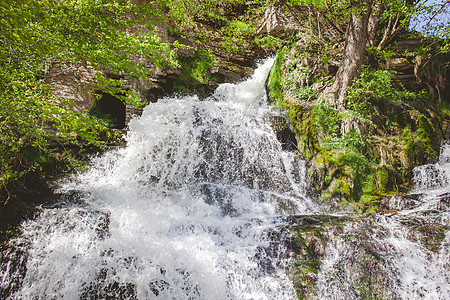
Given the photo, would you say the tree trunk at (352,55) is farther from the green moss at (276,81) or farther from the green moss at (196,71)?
the green moss at (196,71)

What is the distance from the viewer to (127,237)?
3840 mm

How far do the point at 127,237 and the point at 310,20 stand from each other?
346 inches

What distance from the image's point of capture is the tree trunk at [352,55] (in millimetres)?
6805

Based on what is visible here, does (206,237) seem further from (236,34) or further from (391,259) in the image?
(236,34)

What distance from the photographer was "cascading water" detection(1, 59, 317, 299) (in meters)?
3.20

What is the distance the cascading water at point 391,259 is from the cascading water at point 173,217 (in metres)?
0.75

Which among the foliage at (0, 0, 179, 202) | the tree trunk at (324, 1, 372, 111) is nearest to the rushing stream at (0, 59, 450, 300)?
the foliage at (0, 0, 179, 202)

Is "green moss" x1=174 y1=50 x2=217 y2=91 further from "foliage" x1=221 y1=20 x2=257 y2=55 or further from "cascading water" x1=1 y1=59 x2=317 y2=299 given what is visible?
"cascading water" x1=1 y1=59 x2=317 y2=299

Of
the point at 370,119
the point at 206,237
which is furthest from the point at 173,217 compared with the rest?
the point at 370,119

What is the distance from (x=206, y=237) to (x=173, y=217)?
2.95ft

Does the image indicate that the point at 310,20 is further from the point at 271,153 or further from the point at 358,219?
the point at 358,219

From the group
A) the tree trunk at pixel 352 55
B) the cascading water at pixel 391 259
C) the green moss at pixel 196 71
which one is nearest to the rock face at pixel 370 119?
the tree trunk at pixel 352 55

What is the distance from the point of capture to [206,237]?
4.16m

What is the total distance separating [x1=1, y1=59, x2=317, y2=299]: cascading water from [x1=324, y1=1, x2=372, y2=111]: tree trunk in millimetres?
2117
